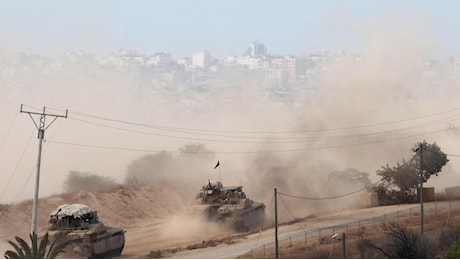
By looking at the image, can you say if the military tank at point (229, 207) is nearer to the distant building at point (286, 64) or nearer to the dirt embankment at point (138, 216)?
the dirt embankment at point (138, 216)

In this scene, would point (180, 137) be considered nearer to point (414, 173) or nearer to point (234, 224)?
point (414, 173)

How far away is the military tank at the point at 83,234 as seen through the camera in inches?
1673

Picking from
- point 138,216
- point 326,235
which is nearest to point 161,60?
point 138,216

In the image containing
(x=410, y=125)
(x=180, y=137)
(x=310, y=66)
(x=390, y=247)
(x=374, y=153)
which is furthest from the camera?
(x=310, y=66)

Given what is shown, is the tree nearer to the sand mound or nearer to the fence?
the fence

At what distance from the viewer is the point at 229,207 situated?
55.0m

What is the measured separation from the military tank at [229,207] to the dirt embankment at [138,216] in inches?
40.6

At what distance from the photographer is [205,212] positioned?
55.8 meters

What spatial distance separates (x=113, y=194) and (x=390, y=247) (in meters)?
38.8

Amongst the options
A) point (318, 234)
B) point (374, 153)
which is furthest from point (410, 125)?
point (318, 234)

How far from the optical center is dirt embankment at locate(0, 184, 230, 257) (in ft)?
174

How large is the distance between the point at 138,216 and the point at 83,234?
981 inches

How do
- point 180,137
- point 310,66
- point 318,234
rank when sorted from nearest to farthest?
point 318,234 → point 180,137 → point 310,66

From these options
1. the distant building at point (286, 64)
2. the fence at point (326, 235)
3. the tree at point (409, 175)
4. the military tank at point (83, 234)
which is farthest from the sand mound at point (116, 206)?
the distant building at point (286, 64)
